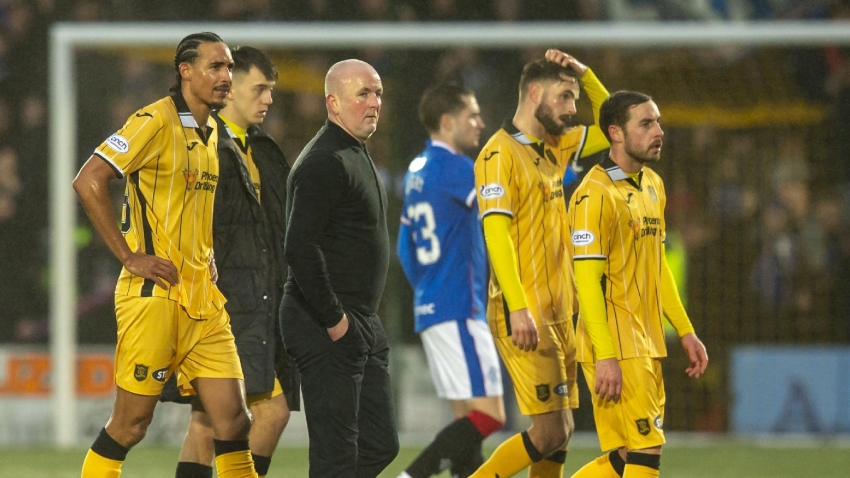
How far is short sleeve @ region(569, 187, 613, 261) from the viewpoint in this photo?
5160 millimetres

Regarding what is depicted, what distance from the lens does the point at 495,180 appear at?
5.71 metres

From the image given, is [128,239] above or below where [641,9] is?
below

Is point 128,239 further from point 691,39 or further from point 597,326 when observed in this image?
point 691,39

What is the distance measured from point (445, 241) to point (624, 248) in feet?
5.14

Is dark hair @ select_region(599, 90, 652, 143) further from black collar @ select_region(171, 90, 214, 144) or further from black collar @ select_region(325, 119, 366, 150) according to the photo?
black collar @ select_region(171, 90, 214, 144)

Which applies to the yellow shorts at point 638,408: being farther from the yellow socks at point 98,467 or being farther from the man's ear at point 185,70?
the man's ear at point 185,70

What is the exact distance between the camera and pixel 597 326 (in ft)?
16.9

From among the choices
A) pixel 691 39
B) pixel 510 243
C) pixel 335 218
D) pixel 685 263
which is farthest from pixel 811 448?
pixel 335 218

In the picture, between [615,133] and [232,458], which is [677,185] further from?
[232,458]

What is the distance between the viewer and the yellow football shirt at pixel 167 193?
491 cm

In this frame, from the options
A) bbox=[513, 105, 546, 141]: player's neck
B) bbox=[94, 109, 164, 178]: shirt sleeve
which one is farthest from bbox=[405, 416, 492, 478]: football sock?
bbox=[94, 109, 164, 178]: shirt sleeve

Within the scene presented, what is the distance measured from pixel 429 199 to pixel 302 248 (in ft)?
6.82

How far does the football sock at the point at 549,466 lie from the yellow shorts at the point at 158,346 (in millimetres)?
1752

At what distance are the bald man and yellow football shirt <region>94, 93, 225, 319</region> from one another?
1.33 ft
